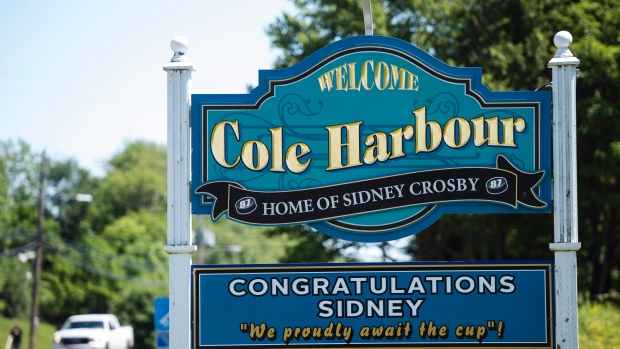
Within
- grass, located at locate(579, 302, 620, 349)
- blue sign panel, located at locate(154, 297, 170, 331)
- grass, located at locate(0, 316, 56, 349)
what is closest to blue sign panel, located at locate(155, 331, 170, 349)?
blue sign panel, located at locate(154, 297, 170, 331)

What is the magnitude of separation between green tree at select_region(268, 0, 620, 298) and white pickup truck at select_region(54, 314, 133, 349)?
7.07 meters

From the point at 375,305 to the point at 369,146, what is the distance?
1.61m

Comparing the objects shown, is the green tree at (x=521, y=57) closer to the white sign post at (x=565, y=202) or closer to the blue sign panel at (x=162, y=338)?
the blue sign panel at (x=162, y=338)

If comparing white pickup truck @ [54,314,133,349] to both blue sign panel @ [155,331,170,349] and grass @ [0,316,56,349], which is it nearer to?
blue sign panel @ [155,331,170,349]

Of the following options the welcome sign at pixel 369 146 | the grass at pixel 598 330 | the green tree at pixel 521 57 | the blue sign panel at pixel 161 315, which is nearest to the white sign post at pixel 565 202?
the welcome sign at pixel 369 146

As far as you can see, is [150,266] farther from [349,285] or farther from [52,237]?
[349,285]

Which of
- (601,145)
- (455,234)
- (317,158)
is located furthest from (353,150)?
(455,234)

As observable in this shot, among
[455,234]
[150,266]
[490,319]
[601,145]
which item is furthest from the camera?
[150,266]

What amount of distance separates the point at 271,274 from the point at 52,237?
63022 millimetres

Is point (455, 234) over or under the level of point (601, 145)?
under

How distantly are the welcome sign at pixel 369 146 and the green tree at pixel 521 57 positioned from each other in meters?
15.5

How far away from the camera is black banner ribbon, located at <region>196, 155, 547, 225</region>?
9.87 m

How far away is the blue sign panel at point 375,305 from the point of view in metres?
9.74

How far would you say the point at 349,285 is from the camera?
9812 mm
